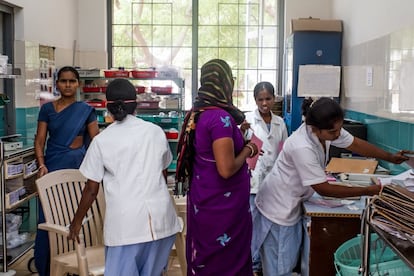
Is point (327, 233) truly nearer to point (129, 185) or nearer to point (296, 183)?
point (296, 183)

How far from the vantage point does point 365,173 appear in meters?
2.96

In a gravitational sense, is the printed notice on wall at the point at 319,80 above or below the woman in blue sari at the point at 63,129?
above

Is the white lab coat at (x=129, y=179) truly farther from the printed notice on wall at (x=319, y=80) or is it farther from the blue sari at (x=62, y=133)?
the printed notice on wall at (x=319, y=80)

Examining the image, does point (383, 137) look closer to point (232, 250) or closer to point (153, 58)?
point (232, 250)

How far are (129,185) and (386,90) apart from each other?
1.94 meters

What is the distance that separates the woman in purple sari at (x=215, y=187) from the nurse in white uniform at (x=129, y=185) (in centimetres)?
17

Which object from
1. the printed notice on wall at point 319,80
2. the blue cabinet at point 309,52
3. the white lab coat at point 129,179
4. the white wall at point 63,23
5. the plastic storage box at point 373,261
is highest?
the white wall at point 63,23

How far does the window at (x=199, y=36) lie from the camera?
5.80 m

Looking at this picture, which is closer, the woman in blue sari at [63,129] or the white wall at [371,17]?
the white wall at [371,17]

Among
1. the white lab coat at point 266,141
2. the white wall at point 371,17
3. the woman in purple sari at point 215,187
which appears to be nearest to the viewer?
the woman in purple sari at point 215,187

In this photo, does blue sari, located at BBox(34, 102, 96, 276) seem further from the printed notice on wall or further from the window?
the window

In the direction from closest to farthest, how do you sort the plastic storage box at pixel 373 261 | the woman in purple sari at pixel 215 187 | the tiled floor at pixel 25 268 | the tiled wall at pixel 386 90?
the plastic storage box at pixel 373 261 < the woman in purple sari at pixel 215 187 < the tiled wall at pixel 386 90 < the tiled floor at pixel 25 268

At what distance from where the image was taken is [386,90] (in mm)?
3219

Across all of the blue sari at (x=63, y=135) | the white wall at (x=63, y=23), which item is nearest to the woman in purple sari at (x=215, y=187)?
the blue sari at (x=63, y=135)
